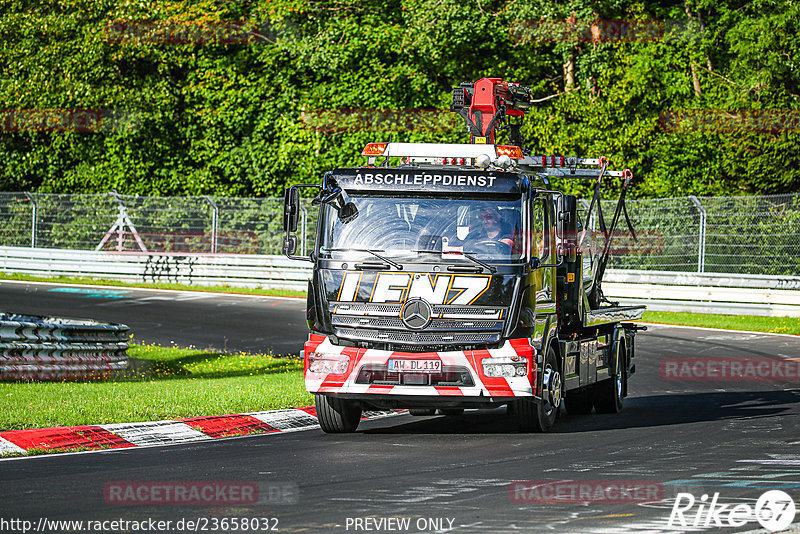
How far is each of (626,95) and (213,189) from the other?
14913mm

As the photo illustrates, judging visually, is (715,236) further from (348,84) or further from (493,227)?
(493,227)

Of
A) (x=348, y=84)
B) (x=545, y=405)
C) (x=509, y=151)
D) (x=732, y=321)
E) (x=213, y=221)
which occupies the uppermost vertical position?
(x=348, y=84)

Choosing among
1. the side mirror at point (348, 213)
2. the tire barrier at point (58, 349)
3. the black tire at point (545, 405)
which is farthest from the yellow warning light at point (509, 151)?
the tire barrier at point (58, 349)

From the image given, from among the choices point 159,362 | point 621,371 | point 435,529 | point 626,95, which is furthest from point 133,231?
point 435,529

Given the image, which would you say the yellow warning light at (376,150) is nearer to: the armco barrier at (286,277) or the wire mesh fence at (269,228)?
the wire mesh fence at (269,228)

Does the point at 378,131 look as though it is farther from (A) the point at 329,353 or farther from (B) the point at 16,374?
(A) the point at 329,353

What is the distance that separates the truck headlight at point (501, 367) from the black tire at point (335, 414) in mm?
1642

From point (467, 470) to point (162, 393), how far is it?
5925mm

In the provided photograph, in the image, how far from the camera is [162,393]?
47.1 feet

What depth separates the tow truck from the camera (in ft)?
36.9

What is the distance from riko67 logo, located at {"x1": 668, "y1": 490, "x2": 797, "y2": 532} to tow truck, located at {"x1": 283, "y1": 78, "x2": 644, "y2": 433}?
10.9ft

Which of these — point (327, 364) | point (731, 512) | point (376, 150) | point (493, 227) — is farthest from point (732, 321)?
point (731, 512)

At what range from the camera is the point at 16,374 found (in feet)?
52.5

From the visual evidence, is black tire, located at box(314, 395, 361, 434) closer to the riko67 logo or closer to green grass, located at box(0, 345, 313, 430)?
green grass, located at box(0, 345, 313, 430)
